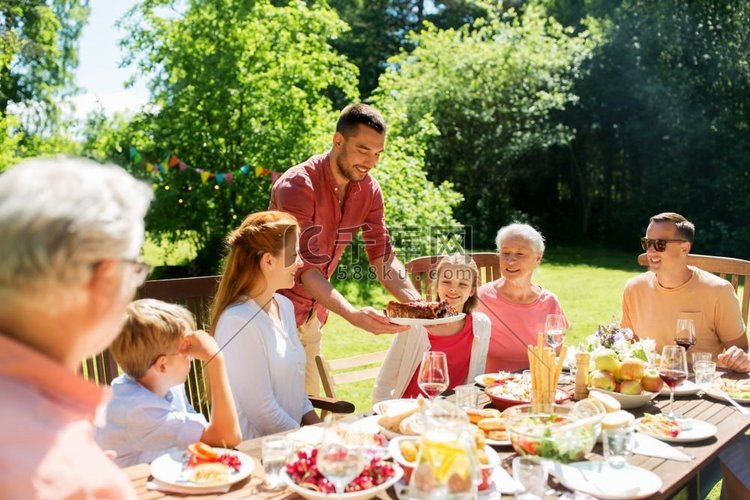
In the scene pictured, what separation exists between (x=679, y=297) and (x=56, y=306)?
3.79 m

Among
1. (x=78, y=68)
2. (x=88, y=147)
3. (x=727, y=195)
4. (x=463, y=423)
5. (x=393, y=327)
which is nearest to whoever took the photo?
(x=463, y=423)

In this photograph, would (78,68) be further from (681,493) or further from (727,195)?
(681,493)

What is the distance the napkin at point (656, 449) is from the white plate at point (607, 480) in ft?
0.66

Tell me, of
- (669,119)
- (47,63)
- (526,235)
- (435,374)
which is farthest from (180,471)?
(47,63)

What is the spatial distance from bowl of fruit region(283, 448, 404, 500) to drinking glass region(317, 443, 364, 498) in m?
0.06

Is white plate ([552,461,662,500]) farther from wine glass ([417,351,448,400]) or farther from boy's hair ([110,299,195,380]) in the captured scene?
boy's hair ([110,299,195,380])

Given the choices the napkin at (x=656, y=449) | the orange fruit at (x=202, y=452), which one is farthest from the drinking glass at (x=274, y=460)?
the napkin at (x=656, y=449)

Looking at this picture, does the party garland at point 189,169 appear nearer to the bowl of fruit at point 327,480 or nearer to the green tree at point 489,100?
the green tree at point 489,100

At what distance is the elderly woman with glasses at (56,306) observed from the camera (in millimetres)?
1033

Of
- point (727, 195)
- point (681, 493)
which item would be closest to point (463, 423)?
point (681, 493)

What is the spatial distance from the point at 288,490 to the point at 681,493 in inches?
62.1

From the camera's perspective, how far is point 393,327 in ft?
11.3

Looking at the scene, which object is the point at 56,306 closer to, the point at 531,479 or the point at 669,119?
the point at 531,479

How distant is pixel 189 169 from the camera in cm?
1083
